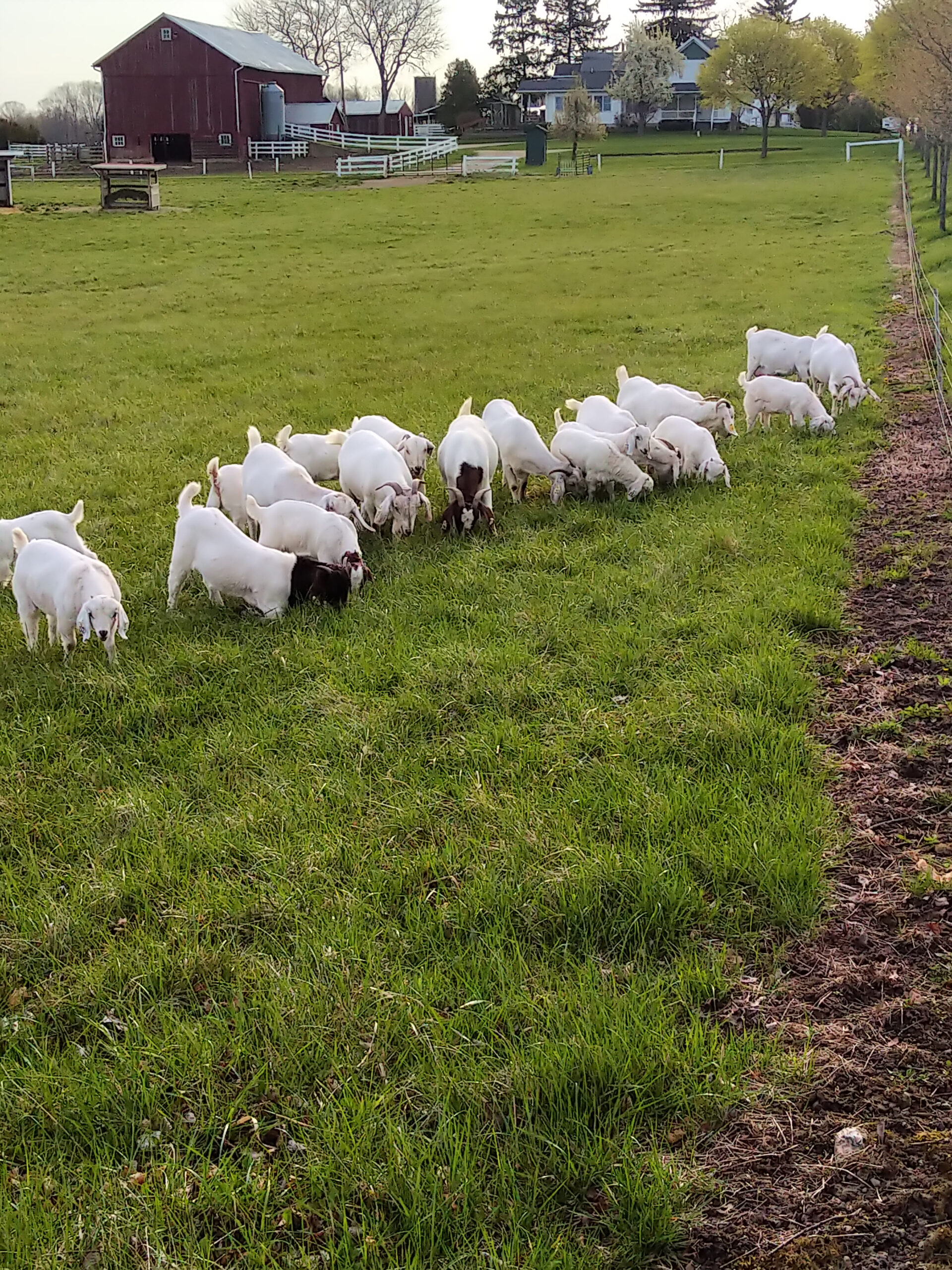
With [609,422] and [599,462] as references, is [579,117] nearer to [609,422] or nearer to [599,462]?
[609,422]

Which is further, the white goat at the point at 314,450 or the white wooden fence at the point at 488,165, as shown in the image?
the white wooden fence at the point at 488,165

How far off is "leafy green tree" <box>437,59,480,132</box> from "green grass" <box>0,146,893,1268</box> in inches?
3234

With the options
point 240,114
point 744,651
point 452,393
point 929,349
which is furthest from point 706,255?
point 240,114

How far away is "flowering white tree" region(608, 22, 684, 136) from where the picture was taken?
78938 millimetres

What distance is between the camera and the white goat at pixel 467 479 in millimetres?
7934

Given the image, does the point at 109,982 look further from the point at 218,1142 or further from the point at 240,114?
the point at 240,114

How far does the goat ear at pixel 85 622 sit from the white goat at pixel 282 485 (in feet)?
6.55

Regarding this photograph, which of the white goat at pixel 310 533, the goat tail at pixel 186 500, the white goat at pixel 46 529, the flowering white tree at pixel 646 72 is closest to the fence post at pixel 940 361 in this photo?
the white goat at pixel 310 533

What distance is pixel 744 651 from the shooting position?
5.75 m

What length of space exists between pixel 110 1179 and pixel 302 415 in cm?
1001

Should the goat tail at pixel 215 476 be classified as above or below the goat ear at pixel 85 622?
above

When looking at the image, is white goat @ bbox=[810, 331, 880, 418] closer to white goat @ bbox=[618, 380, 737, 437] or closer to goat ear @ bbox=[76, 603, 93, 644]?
white goat @ bbox=[618, 380, 737, 437]

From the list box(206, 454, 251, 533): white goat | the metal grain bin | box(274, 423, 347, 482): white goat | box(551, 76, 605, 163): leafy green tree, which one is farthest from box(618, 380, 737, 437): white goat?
the metal grain bin

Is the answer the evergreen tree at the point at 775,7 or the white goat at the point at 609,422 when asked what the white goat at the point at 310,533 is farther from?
the evergreen tree at the point at 775,7
